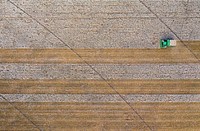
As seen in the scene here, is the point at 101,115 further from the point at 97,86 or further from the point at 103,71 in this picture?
the point at 103,71

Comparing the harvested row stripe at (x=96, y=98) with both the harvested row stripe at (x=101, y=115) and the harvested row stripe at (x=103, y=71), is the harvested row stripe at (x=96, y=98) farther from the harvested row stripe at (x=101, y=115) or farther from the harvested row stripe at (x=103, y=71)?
the harvested row stripe at (x=103, y=71)

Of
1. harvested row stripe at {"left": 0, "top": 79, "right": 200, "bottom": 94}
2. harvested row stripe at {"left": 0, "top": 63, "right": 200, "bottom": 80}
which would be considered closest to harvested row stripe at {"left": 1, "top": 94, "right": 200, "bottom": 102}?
harvested row stripe at {"left": 0, "top": 79, "right": 200, "bottom": 94}

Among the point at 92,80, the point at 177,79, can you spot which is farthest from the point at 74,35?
the point at 177,79

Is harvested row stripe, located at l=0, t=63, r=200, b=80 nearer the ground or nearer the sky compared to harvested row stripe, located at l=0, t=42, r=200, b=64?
nearer the ground

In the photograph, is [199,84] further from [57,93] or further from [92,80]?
[57,93]

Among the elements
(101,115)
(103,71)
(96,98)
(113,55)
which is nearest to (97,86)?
(96,98)

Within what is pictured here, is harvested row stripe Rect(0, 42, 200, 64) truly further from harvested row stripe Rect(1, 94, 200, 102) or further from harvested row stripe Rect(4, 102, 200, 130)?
harvested row stripe Rect(4, 102, 200, 130)
